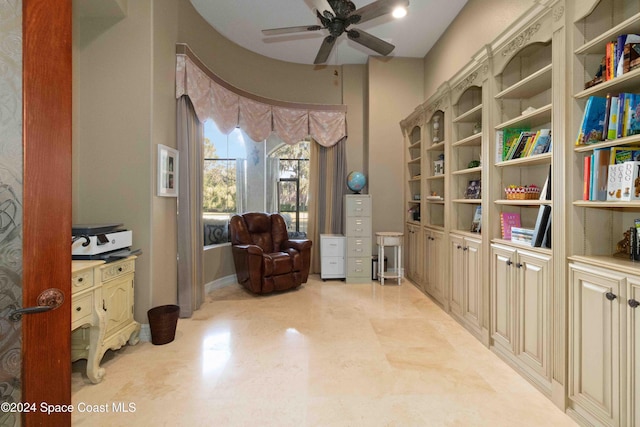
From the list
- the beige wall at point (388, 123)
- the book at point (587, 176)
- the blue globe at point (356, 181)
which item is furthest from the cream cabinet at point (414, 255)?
the book at point (587, 176)

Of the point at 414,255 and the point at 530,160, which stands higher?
the point at 530,160

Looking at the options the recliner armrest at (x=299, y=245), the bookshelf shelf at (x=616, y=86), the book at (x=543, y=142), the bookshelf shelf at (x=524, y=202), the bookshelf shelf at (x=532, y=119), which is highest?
the bookshelf shelf at (x=532, y=119)

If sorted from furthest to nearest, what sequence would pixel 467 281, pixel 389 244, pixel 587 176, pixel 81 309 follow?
pixel 389 244 < pixel 467 281 < pixel 81 309 < pixel 587 176

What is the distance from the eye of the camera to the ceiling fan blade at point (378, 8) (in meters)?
2.50

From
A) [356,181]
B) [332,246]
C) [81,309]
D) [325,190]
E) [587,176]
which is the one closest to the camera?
[587,176]

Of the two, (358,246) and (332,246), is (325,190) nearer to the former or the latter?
(332,246)

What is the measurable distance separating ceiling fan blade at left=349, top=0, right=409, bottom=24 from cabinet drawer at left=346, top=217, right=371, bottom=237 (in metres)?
2.67

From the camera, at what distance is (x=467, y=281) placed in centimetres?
304

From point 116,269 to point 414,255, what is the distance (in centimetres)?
371

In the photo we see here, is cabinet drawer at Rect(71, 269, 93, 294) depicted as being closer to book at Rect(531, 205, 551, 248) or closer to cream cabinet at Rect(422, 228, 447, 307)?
book at Rect(531, 205, 551, 248)

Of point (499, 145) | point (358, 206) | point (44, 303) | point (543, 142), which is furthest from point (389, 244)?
point (44, 303)

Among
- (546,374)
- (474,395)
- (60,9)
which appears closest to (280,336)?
(474,395)

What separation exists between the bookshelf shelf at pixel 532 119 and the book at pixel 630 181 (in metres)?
0.63

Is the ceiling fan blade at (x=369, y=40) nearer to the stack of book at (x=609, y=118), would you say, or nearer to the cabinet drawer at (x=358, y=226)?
the stack of book at (x=609, y=118)
